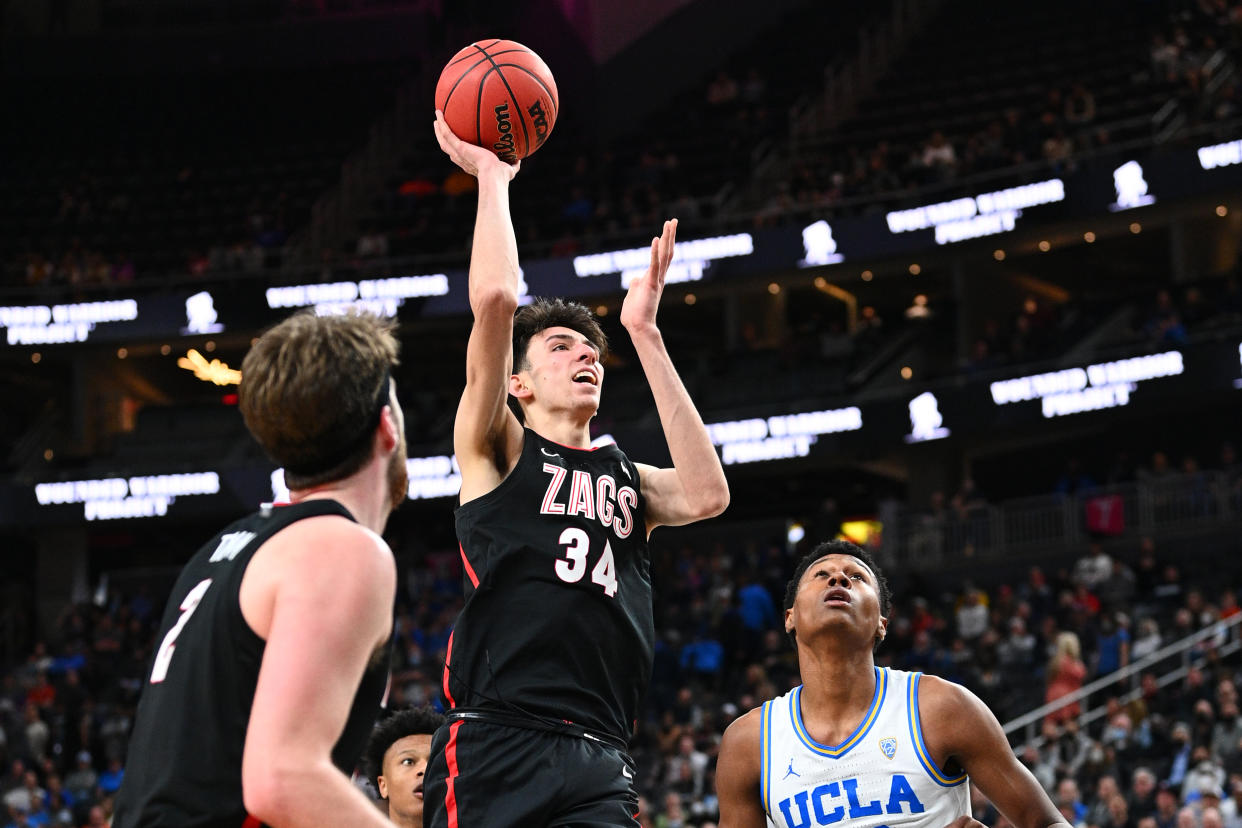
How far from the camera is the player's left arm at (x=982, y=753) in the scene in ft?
16.7

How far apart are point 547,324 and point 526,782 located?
1465mm

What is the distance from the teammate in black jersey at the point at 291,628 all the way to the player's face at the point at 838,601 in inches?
104

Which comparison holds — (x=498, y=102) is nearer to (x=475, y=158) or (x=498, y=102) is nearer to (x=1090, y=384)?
(x=475, y=158)

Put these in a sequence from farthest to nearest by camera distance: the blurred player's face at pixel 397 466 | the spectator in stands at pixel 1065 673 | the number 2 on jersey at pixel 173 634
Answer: the spectator in stands at pixel 1065 673
the blurred player's face at pixel 397 466
the number 2 on jersey at pixel 173 634

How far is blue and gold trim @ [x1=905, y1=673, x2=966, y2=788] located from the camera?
5.23 m

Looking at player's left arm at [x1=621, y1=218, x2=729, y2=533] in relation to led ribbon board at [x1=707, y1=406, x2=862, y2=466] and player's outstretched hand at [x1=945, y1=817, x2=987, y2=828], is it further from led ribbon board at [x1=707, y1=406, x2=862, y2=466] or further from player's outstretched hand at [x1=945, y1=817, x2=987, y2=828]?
led ribbon board at [x1=707, y1=406, x2=862, y2=466]

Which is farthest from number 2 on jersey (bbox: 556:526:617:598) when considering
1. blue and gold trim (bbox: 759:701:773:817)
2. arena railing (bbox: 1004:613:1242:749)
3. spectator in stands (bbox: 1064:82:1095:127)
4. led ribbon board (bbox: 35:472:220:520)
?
led ribbon board (bbox: 35:472:220:520)

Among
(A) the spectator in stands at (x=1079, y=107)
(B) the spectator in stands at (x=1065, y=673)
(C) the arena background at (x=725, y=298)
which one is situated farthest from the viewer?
(A) the spectator in stands at (x=1079, y=107)

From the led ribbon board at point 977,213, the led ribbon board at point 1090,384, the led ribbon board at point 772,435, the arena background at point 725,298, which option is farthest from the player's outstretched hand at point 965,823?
the led ribbon board at point 977,213

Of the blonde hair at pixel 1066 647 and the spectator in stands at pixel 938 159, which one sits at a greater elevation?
the spectator in stands at pixel 938 159

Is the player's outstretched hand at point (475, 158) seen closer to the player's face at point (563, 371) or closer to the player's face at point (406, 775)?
the player's face at point (563, 371)

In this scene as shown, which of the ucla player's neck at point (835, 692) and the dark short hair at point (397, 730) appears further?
the dark short hair at point (397, 730)

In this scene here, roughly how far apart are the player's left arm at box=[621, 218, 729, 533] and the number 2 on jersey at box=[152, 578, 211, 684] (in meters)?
2.17

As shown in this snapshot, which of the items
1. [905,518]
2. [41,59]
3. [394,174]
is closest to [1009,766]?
[905,518]
